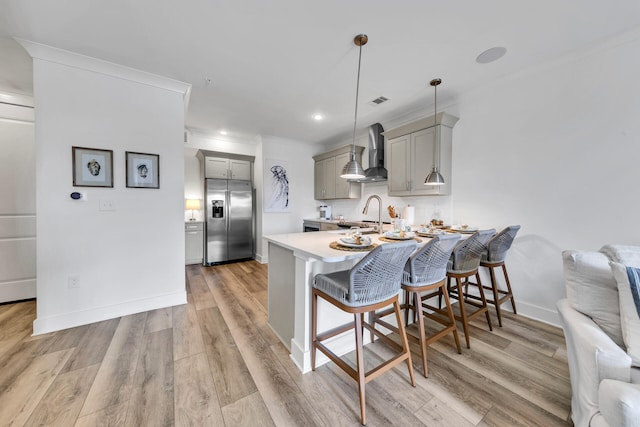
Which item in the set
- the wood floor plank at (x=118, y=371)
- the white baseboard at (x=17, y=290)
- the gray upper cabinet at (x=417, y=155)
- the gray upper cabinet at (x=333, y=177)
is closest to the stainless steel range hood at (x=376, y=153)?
the gray upper cabinet at (x=417, y=155)

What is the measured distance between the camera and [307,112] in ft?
11.9

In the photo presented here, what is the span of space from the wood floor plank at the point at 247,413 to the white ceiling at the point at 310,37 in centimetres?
269

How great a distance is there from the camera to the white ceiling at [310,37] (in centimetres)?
171

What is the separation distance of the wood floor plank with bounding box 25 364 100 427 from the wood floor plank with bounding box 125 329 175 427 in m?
0.27

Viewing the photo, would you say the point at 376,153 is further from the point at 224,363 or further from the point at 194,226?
the point at 194,226

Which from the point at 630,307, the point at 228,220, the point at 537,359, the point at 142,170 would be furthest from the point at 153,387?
the point at 228,220

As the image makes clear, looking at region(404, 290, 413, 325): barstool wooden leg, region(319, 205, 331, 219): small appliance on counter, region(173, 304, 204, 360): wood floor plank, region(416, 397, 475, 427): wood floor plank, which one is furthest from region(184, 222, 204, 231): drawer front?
region(416, 397, 475, 427): wood floor plank

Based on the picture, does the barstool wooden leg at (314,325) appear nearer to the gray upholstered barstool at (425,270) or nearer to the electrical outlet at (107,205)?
the gray upholstered barstool at (425,270)

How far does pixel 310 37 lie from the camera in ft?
6.59

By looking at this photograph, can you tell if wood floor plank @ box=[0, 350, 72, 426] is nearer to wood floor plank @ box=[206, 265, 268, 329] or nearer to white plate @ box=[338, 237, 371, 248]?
wood floor plank @ box=[206, 265, 268, 329]

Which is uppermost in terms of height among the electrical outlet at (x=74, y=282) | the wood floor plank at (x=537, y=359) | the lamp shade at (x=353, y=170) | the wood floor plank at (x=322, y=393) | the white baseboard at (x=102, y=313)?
the lamp shade at (x=353, y=170)

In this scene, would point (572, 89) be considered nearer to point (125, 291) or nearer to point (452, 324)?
point (452, 324)

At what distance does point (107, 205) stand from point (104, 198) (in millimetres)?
76

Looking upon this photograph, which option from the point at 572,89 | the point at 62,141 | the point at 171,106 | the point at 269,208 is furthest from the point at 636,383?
the point at 269,208
